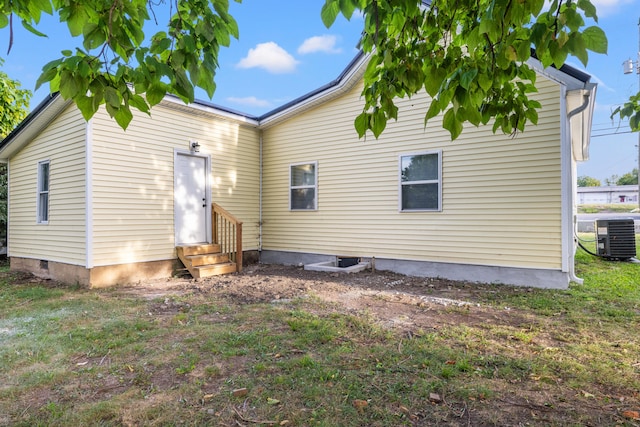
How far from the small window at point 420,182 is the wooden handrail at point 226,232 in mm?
3741

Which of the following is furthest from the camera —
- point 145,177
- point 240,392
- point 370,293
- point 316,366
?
point 145,177

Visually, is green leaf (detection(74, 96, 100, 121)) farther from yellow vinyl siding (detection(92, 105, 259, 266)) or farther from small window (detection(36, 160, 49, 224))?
small window (detection(36, 160, 49, 224))

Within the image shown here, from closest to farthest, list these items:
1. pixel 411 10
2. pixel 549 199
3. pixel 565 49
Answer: pixel 565 49 → pixel 411 10 → pixel 549 199

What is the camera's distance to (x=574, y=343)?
140 inches

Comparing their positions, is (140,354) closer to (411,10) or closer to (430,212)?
(411,10)

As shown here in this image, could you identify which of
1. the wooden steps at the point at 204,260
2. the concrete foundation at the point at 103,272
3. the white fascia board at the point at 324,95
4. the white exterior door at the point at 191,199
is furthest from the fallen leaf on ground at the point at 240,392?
the white fascia board at the point at 324,95

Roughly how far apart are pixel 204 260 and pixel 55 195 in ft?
10.8

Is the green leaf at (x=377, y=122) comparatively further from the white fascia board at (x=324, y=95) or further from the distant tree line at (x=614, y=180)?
the distant tree line at (x=614, y=180)

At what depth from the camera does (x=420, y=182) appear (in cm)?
729

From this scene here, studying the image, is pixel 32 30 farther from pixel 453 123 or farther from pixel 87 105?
pixel 453 123

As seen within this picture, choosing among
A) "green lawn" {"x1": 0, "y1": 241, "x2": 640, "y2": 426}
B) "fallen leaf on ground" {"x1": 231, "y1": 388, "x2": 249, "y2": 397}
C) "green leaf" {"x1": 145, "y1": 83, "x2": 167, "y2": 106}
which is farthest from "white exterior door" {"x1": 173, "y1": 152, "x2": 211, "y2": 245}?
"green leaf" {"x1": 145, "y1": 83, "x2": 167, "y2": 106}

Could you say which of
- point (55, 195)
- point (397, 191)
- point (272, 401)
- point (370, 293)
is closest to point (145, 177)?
point (55, 195)

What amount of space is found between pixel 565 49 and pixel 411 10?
0.78 m

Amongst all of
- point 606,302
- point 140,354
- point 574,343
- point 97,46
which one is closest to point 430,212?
point 606,302
